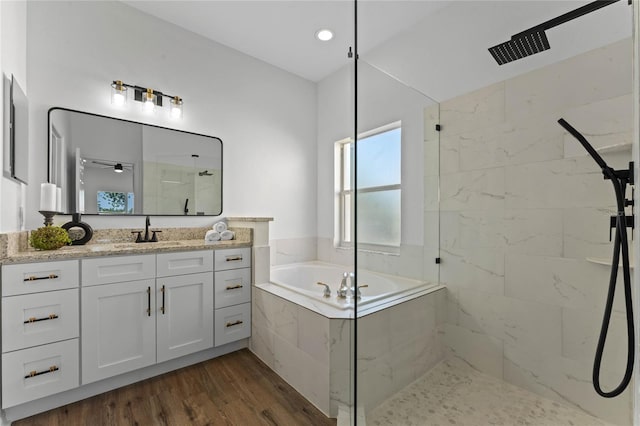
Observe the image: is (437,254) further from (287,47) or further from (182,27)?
(182,27)

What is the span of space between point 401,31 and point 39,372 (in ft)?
11.0

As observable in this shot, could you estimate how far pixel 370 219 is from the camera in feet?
5.37

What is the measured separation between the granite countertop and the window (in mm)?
1088

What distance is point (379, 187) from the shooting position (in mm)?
1730

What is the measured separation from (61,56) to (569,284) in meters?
3.31

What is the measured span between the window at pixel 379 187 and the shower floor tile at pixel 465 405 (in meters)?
0.75

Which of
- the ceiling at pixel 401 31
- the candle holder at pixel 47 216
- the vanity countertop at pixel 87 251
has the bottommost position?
the vanity countertop at pixel 87 251

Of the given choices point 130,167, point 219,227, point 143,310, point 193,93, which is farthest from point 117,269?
point 193,93

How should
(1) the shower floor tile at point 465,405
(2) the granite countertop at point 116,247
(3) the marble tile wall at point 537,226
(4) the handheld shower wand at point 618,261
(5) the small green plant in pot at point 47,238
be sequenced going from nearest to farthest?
1. (4) the handheld shower wand at point 618,261
2. (3) the marble tile wall at point 537,226
3. (1) the shower floor tile at point 465,405
4. (2) the granite countertop at point 116,247
5. (5) the small green plant in pot at point 47,238

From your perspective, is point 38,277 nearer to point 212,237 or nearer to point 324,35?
point 212,237

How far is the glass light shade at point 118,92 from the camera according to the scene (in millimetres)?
2162

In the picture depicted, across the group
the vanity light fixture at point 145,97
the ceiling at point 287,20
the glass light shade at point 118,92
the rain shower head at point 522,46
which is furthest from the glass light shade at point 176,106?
the rain shower head at point 522,46

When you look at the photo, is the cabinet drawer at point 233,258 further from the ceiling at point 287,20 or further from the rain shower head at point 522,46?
the rain shower head at point 522,46

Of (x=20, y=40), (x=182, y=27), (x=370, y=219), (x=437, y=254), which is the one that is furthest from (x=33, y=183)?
(x=437, y=254)
